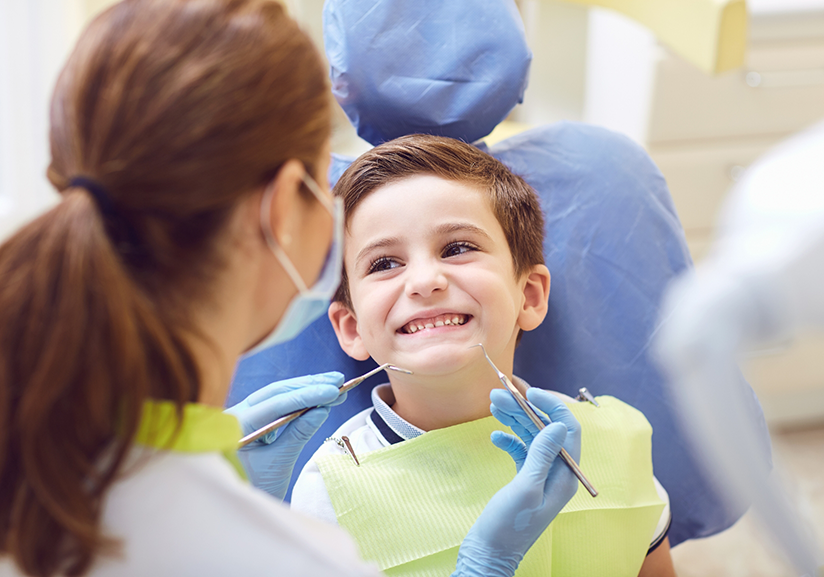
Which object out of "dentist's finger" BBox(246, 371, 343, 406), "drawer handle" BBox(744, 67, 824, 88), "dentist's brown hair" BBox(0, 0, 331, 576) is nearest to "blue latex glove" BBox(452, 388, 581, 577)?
"dentist's finger" BBox(246, 371, 343, 406)

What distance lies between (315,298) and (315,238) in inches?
2.6

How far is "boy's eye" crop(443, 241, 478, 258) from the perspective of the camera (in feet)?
3.97

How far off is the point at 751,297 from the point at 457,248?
26.9 inches

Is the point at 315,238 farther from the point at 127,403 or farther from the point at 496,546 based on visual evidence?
the point at 496,546

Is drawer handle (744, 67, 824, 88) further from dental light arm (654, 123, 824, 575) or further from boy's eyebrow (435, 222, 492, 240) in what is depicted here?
dental light arm (654, 123, 824, 575)

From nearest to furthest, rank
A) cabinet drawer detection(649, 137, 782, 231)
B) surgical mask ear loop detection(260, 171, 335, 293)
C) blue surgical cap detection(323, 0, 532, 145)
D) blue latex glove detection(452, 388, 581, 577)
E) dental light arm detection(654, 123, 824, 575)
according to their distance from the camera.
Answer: dental light arm detection(654, 123, 824, 575) → surgical mask ear loop detection(260, 171, 335, 293) → blue latex glove detection(452, 388, 581, 577) → blue surgical cap detection(323, 0, 532, 145) → cabinet drawer detection(649, 137, 782, 231)

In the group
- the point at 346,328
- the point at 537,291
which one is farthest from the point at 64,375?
the point at 537,291

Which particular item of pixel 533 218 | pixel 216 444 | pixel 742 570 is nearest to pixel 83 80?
pixel 216 444

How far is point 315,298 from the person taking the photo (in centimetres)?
90

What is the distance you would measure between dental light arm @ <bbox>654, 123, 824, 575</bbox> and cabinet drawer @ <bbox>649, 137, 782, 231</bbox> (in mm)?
1745

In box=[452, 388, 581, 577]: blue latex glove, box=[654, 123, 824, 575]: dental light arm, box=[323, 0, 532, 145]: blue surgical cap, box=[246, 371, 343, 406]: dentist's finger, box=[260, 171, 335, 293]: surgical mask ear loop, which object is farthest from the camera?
box=[323, 0, 532, 145]: blue surgical cap

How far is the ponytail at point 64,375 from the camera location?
67 cm

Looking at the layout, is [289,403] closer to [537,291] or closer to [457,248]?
[457,248]

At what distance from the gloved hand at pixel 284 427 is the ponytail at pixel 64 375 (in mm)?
426
